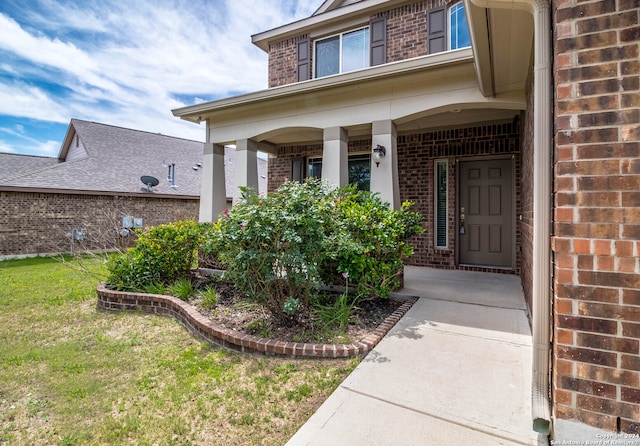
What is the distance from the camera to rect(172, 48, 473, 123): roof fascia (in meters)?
4.42

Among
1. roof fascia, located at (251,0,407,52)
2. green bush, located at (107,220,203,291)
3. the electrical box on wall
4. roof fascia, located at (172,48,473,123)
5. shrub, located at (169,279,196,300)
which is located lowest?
shrub, located at (169,279,196,300)

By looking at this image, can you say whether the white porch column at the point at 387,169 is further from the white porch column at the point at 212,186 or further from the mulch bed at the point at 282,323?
the white porch column at the point at 212,186

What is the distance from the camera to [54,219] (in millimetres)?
10492

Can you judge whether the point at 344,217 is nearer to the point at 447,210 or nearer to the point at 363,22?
the point at 447,210

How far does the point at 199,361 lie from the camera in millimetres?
2930

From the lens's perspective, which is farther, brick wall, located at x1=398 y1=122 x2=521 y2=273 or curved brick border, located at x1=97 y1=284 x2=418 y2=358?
brick wall, located at x1=398 y1=122 x2=521 y2=273

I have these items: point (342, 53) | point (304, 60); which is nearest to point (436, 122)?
point (342, 53)

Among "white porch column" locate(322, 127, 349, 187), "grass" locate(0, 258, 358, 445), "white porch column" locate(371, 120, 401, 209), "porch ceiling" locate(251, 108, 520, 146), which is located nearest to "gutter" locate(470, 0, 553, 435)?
"grass" locate(0, 258, 358, 445)

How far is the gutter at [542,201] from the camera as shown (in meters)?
1.79

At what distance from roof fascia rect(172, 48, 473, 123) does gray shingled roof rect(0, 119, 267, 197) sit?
6.84m

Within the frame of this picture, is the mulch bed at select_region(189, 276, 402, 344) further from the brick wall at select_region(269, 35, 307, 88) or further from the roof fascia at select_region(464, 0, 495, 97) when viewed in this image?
the brick wall at select_region(269, 35, 307, 88)

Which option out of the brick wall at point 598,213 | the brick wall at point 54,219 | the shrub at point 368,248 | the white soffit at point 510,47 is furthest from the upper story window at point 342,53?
the brick wall at point 54,219

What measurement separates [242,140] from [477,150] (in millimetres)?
4585

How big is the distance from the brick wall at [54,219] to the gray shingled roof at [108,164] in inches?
14.9
